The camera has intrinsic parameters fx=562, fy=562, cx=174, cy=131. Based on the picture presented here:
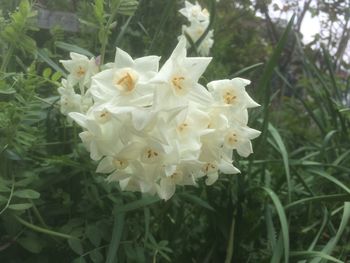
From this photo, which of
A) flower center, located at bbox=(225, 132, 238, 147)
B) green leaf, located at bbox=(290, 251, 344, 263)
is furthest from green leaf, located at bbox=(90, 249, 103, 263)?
green leaf, located at bbox=(290, 251, 344, 263)

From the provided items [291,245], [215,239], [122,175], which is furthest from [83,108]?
[291,245]

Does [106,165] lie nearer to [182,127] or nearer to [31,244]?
[182,127]

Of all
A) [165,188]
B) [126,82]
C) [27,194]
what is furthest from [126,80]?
[27,194]

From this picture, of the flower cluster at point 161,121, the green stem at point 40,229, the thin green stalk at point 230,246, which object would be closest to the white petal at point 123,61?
the flower cluster at point 161,121

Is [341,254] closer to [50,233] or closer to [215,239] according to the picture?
[215,239]

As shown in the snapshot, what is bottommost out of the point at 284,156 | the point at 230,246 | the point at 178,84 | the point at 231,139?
the point at 230,246

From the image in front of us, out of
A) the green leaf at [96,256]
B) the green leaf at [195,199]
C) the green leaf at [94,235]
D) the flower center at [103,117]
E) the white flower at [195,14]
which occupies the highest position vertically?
the white flower at [195,14]

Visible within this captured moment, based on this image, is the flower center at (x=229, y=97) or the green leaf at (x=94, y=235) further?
the green leaf at (x=94, y=235)

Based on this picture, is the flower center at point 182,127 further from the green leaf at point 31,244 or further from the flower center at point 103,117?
the green leaf at point 31,244
